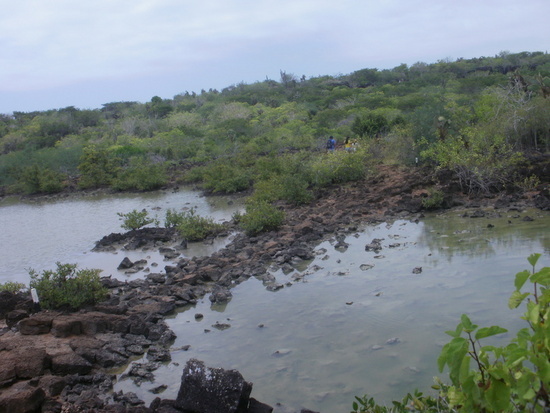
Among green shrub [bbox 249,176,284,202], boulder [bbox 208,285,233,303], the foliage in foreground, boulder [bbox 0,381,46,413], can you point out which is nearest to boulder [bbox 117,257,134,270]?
boulder [bbox 208,285,233,303]

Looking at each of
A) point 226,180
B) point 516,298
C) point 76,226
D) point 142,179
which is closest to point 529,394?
point 516,298

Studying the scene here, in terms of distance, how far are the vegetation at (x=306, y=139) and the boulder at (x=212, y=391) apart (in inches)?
411

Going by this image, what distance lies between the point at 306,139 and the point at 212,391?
26171 millimetres

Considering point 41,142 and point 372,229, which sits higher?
point 41,142

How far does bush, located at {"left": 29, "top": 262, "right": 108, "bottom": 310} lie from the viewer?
823 centimetres

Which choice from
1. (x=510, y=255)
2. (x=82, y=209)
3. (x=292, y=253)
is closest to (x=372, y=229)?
(x=292, y=253)

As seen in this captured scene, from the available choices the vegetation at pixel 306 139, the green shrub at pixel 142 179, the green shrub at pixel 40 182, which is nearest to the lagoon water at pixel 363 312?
the vegetation at pixel 306 139

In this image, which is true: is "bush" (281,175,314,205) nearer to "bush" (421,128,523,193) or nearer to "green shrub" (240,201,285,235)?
"green shrub" (240,201,285,235)

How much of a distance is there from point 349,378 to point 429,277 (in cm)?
325

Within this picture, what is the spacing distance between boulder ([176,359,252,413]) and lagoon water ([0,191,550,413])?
816 mm

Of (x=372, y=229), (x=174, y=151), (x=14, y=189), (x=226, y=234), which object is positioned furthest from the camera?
(x=174, y=151)

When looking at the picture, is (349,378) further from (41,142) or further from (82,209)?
(41,142)

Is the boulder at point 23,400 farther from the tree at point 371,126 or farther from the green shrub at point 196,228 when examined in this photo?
the tree at point 371,126

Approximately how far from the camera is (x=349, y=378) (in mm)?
5574
